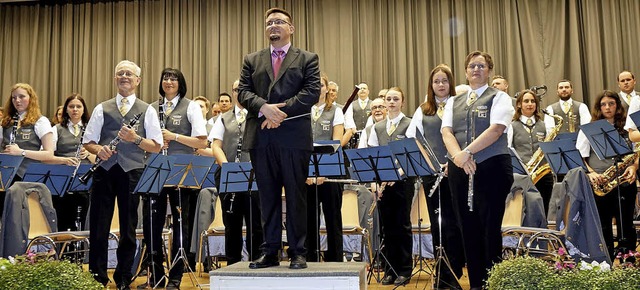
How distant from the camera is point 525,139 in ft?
25.2

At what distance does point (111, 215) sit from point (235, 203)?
4.27 ft

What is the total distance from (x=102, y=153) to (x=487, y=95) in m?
2.86

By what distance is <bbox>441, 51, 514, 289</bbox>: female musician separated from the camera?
4617 millimetres

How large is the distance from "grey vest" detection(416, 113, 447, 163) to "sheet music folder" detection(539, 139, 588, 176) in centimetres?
113

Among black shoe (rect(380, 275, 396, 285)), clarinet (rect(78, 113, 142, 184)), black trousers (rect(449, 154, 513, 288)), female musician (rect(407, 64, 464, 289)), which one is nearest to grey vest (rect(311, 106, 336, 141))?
female musician (rect(407, 64, 464, 289))

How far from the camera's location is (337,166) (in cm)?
572

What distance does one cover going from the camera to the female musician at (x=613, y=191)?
21.0 ft

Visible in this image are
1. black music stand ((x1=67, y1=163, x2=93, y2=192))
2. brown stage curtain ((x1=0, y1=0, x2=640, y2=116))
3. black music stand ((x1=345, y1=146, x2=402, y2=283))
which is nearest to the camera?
black music stand ((x1=345, y1=146, x2=402, y2=283))

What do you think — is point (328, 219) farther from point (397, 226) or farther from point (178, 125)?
point (178, 125)

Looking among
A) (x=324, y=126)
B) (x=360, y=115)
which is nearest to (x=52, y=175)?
(x=324, y=126)

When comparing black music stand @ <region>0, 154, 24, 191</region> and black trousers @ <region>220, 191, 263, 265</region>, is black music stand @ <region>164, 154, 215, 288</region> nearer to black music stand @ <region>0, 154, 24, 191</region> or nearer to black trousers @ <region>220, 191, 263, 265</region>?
black trousers @ <region>220, 191, 263, 265</region>

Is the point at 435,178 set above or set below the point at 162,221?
above

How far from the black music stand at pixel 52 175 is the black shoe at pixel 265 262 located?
305 centimetres

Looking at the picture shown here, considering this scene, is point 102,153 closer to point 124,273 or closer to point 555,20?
point 124,273
